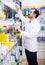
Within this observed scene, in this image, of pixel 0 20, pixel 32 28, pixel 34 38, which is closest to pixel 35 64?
pixel 34 38

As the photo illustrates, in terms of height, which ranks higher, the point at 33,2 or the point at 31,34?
the point at 33,2

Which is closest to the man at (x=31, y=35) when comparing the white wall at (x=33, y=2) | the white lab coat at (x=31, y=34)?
the white lab coat at (x=31, y=34)

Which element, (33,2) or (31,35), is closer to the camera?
(31,35)

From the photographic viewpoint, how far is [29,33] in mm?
3365

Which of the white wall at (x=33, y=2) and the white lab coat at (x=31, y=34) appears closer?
the white lab coat at (x=31, y=34)

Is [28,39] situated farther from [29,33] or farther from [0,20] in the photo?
[0,20]

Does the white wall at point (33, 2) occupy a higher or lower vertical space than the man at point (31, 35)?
higher

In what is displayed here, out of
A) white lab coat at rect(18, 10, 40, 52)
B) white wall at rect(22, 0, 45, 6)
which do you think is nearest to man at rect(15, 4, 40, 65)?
white lab coat at rect(18, 10, 40, 52)

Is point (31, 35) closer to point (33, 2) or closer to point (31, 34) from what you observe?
point (31, 34)

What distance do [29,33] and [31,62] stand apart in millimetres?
662

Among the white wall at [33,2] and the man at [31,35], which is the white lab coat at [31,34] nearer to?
the man at [31,35]

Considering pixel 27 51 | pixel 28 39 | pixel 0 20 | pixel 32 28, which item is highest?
pixel 0 20

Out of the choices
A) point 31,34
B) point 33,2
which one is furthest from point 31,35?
point 33,2

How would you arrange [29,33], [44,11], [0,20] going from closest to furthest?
[0,20]
[29,33]
[44,11]
